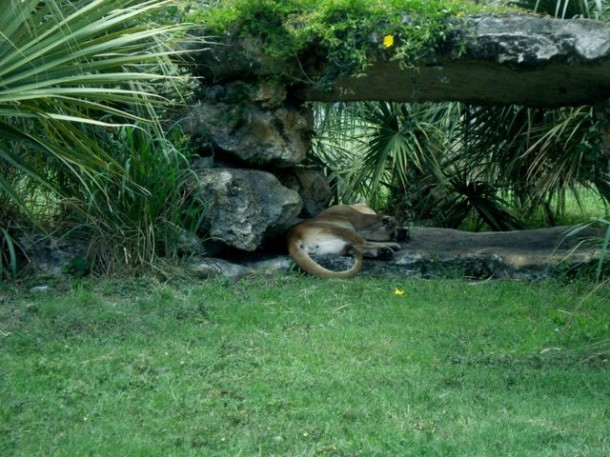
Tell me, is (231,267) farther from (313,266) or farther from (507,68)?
(507,68)

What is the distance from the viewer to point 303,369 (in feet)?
20.7

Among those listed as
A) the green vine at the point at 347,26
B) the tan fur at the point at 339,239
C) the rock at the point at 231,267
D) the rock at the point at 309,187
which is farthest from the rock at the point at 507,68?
the rock at the point at 231,267

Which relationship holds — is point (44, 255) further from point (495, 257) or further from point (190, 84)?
point (495, 257)

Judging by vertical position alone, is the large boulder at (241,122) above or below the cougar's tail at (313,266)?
above

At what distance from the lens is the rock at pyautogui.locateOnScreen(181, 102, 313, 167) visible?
9.45 m

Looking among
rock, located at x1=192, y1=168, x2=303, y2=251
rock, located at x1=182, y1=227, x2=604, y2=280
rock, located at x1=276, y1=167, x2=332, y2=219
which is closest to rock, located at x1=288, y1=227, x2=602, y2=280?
rock, located at x1=182, y1=227, x2=604, y2=280

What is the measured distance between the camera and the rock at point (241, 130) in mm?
9453

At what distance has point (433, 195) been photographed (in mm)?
12836

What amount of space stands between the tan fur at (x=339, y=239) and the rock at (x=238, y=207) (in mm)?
378

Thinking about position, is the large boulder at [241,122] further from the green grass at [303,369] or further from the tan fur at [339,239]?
the green grass at [303,369]

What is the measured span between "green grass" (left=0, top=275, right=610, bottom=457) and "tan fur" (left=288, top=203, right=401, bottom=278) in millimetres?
508

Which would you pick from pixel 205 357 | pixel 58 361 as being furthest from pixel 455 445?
A: pixel 58 361

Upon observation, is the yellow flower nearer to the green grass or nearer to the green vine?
the green vine

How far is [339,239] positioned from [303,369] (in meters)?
3.61
